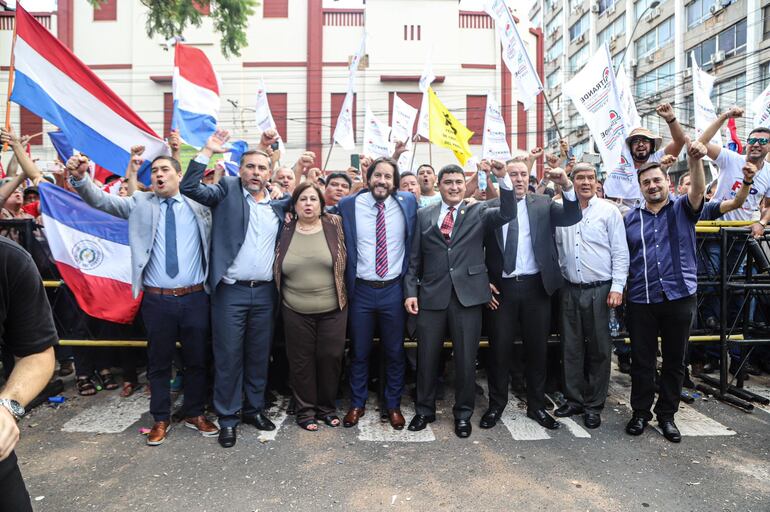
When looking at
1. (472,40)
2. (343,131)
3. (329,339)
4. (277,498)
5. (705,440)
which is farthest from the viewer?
(472,40)

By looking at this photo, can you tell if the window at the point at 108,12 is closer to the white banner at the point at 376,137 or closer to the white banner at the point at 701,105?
the white banner at the point at 376,137

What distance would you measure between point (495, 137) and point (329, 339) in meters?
5.16

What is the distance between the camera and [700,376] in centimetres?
529

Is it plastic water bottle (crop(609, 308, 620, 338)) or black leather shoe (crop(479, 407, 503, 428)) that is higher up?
plastic water bottle (crop(609, 308, 620, 338))

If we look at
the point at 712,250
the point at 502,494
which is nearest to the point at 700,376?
the point at 712,250

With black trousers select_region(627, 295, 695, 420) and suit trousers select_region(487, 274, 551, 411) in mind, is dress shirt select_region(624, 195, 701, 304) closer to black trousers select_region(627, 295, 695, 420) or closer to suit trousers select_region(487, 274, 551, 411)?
black trousers select_region(627, 295, 695, 420)

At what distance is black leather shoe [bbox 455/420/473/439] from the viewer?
4.00 meters

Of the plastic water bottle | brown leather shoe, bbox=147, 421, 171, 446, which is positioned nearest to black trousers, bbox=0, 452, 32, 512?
brown leather shoe, bbox=147, 421, 171, 446

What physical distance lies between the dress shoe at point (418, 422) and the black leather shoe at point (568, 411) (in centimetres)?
116

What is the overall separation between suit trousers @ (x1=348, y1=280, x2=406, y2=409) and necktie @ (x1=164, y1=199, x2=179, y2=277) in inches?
56.7

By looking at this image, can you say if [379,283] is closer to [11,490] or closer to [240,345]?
[240,345]

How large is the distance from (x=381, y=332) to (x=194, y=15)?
7.42m

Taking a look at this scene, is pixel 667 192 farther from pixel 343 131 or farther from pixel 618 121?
pixel 343 131

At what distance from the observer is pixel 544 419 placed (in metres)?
4.20
